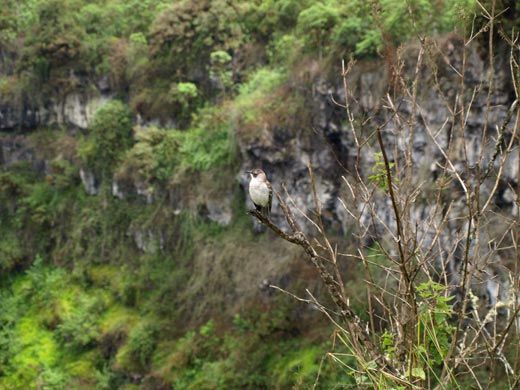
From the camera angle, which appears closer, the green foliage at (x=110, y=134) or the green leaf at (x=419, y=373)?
the green leaf at (x=419, y=373)

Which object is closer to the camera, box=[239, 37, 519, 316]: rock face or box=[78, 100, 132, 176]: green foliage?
box=[239, 37, 519, 316]: rock face

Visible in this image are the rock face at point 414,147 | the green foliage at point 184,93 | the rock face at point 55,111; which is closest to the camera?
the rock face at point 414,147

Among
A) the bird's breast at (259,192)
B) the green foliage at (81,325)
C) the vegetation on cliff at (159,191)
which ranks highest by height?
the bird's breast at (259,192)

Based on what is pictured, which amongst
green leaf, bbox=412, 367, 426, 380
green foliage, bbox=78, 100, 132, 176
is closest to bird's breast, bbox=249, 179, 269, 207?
green leaf, bbox=412, 367, 426, 380

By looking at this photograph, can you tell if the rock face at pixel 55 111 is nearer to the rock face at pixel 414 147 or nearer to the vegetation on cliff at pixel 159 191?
the vegetation on cliff at pixel 159 191

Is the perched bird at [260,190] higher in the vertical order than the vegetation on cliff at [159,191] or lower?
higher

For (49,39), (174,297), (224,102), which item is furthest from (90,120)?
(174,297)

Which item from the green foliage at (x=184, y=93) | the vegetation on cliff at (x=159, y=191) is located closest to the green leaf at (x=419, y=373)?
the vegetation on cliff at (x=159, y=191)

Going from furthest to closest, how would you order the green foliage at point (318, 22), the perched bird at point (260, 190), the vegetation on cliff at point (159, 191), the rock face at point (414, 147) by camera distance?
the green foliage at point (318, 22) < the vegetation on cliff at point (159, 191) < the rock face at point (414, 147) < the perched bird at point (260, 190)

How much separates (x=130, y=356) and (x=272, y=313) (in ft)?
12.7

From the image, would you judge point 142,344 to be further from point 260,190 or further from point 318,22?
point 260,190

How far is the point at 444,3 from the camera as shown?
9117mm

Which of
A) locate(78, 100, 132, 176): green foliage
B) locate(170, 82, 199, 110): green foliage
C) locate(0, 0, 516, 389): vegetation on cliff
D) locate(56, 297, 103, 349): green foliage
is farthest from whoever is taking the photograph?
locate(78, 100, 132, 176): green foliage

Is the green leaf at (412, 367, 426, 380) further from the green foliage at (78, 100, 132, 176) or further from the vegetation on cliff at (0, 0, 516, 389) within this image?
the green foliage at (78, 100, 132, 176)
